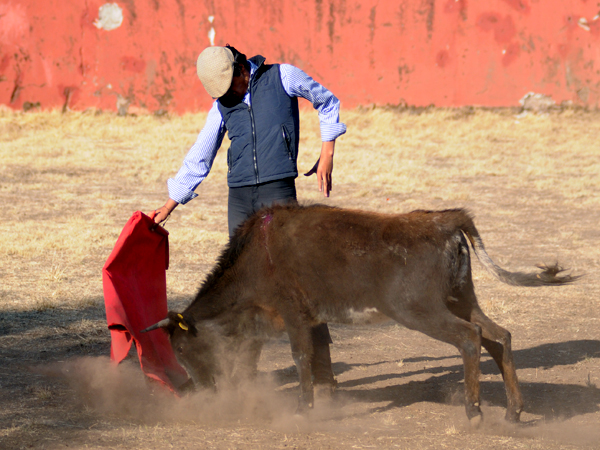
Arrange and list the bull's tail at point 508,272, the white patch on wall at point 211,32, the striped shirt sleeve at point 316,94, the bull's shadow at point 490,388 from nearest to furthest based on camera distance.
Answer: the bull's tail at point 508,272 < the striped shirt sleeve at point 316,94 < the bull's shadow at point 490,388 < the white patch on wall at point 211,32

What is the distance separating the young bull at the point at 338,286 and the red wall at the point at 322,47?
1329cm

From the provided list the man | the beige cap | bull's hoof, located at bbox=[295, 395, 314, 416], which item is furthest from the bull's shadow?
the beige cap

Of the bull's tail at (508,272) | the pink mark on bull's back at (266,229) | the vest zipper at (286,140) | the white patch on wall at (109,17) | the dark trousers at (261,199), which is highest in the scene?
the white patch on wall at (109,17)

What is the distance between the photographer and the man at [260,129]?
435cm

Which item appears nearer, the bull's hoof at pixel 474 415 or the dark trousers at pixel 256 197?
the bull's hoof at pixel 474 415

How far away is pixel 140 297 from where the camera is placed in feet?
15.5

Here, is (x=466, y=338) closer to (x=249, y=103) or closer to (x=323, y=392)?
(x=323, y=392)

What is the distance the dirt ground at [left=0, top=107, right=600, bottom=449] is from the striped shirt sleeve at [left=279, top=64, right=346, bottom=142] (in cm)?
176

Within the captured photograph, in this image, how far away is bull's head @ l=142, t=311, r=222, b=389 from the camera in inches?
173

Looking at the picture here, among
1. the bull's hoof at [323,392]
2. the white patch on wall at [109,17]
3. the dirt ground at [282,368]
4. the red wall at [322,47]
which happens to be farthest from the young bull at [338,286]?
the white patch on wall at [109,17]

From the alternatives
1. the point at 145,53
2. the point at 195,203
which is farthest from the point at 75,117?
the point at 195,203

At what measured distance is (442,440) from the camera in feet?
12.6

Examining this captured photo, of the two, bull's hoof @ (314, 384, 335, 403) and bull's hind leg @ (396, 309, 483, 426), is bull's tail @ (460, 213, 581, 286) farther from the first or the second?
bull's hoof @ (314, 384, 335, 403)

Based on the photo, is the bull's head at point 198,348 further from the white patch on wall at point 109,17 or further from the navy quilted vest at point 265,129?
the white patch on wall at point 109,17
